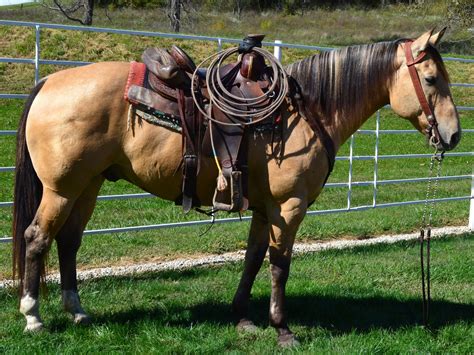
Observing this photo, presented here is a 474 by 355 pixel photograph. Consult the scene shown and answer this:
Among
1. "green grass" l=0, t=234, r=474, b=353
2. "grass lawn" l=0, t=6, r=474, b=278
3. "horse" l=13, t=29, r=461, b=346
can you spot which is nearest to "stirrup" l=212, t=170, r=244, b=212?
"horse" l=13, t=29, r=461, b=346

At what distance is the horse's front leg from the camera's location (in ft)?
13.5

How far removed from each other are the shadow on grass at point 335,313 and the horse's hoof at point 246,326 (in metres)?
0.12

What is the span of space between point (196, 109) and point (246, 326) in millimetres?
1574

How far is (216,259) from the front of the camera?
6.40m

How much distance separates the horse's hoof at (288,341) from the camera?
417 centimetres

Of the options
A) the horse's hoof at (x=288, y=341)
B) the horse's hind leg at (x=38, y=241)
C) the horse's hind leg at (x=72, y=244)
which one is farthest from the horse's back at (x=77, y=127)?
the horse's hoof at (x=288, y=341)

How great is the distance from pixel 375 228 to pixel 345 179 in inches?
106

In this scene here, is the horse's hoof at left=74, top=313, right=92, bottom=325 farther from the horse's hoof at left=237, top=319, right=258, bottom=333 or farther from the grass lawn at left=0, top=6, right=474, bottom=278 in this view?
the grass lawn at left=0, top=6, right=474, bottom=278

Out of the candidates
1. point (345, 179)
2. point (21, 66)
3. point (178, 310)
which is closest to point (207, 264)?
point (178, 310)

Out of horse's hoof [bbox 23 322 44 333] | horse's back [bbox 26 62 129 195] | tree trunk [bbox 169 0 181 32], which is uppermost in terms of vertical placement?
tree trunk [bbox 169 0 181 32]

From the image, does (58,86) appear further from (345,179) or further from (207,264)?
(345,179)

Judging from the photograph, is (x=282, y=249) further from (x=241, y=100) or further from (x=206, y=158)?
(x=241, y=100)

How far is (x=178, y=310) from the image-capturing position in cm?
483

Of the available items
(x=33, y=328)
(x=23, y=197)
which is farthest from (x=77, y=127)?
(x=33, y=328)
